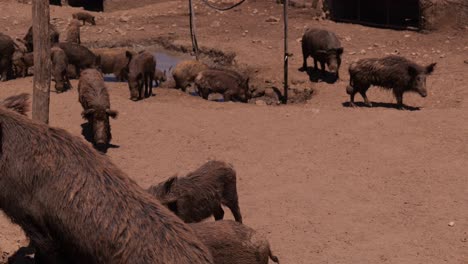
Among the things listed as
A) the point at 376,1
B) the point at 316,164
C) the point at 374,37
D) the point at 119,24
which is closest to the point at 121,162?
the point at 316,164

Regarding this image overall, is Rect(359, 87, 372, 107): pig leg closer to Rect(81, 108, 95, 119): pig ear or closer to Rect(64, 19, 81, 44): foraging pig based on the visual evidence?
Rect(81, 108, 95, 119): pig ear

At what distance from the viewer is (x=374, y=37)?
801 inches

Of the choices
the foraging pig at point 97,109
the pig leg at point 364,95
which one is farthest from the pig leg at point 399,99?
the foraging pig at point 97,109

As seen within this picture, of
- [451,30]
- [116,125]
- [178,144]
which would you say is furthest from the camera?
[451,30]

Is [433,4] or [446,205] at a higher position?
[433,4]

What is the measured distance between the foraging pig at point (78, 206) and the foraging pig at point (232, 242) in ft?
5.16

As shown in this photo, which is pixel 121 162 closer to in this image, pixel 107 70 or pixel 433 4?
pixel 107 70

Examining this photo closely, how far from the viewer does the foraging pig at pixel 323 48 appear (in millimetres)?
17656

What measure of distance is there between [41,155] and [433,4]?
16180 mm

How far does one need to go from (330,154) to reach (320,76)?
22.5ft

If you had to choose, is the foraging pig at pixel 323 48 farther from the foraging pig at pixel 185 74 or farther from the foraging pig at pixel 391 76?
the foraging pig at pixel 185 74

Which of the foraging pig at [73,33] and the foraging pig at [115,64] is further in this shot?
the foraging pig at [73,33]

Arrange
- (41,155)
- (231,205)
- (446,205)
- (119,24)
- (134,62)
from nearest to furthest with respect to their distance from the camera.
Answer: (41,155) → (231,205) → (446,205) → (134,62) → (119,24)

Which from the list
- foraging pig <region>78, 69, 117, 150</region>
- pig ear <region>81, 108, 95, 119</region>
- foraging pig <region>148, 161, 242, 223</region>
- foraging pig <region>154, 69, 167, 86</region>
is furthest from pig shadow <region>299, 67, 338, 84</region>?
foraging pig <region>148, 161, 242, 223</region>
